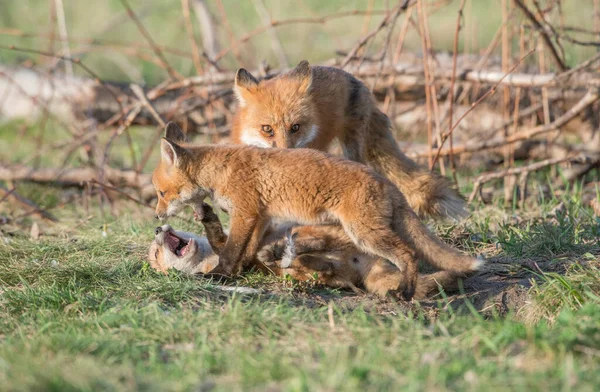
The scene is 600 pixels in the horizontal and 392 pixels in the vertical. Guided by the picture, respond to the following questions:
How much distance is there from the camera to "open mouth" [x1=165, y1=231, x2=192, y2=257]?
488 centimetres

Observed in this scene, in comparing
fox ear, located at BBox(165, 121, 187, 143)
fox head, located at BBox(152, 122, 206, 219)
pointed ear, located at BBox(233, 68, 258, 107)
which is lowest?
fox head, located at BBox(152, 122, 206, 219)

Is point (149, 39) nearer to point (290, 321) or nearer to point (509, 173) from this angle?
point (509, 173)

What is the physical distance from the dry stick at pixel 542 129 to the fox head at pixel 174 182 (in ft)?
10.8

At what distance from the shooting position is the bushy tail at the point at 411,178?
5.44 metres

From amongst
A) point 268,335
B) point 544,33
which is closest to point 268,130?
point 268,335

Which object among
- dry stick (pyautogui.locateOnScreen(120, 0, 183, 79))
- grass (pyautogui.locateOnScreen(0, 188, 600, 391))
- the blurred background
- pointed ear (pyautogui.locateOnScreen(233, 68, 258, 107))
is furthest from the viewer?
dry stick (pyautogui.locateOnScreen(120, 0, 183, 79))

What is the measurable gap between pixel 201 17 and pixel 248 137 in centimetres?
489

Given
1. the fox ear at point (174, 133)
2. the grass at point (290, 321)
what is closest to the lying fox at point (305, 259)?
the grass at point (290, 321)

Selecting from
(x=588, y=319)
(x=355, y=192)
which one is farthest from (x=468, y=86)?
(x=588, y=319)

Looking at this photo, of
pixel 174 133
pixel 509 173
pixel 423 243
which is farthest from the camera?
pixel 509 173

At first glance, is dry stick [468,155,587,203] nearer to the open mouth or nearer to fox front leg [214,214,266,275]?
fox front leg [214,214,266,275]

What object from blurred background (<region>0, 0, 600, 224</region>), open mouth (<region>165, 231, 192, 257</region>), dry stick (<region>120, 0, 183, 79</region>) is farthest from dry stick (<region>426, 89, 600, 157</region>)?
open mouth (<region>165, 231, 192, 257</region>)

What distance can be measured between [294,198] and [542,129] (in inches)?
140

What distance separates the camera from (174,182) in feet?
15.8
